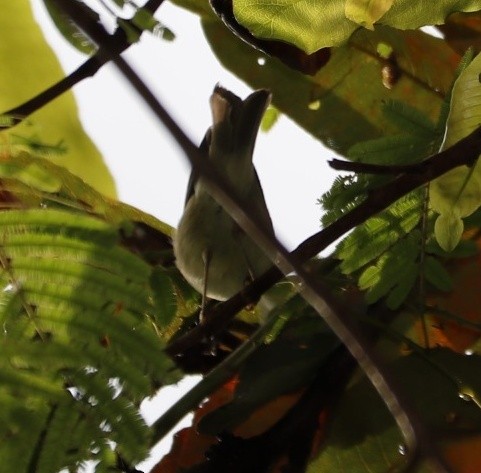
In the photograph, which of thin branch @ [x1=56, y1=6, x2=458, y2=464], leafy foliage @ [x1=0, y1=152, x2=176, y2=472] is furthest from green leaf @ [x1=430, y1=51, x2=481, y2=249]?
thin branch @ [x1=56, y1=6, x2=458, y2=464]

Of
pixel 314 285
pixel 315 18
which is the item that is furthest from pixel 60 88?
pixel 314 285

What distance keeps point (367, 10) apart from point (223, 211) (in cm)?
166

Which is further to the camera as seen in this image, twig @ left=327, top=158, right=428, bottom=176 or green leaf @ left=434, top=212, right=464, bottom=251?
green leaf @ left=434, top=212, right=464, bottom=251

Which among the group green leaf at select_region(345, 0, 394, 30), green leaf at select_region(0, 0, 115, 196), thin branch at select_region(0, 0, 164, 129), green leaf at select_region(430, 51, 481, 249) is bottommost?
green leaf at select_region(430, 51, 481, 249)

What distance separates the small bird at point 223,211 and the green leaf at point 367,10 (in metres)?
0.99

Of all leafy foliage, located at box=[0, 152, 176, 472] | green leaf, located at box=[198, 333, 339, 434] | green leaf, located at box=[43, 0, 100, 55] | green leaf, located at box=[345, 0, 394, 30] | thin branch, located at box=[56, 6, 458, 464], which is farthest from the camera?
green leaf, located at box=[198, 333, 339, 434]

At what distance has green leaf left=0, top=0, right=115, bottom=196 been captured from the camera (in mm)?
1873

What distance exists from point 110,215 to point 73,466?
23.0 inches

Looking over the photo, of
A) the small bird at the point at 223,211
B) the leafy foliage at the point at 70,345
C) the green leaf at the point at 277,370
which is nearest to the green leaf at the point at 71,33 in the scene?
the leafy foliage at the point at 70,345

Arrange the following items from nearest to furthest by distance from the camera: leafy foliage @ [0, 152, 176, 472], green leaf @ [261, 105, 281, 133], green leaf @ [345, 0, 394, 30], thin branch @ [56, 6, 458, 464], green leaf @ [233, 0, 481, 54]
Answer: thin branch @ [56, 6, 458, 464] < leafy foliage @ [0, 152, 176, 472] < green leaf @ [345, 0, 394, 30] < green leaf @ [233, 0, 481, 54] < green leaf @ [261, 105, 281, 133]

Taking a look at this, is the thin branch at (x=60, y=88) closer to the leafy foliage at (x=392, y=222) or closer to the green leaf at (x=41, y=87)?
the green leaf at (x=41, y=87)

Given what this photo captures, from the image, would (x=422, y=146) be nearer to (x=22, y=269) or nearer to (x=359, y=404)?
(x=359, y=404)

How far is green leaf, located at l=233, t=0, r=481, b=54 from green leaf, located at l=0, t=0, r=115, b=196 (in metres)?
0.40

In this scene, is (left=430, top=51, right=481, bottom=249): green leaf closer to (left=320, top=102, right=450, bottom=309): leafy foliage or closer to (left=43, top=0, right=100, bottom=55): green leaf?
(left=320, top=102, right=450, bottom=309): leafy foliage
